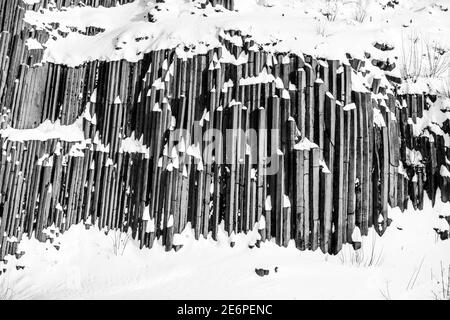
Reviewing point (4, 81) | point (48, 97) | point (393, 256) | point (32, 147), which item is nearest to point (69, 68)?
point (48, 97)

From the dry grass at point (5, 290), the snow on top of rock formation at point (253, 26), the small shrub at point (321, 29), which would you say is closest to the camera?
the dry grass at point (5, 290)

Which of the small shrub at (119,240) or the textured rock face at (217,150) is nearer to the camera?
the textured rock face at (217,150)

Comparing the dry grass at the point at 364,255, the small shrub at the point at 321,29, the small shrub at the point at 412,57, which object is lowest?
the dry grass at the point at 364,255

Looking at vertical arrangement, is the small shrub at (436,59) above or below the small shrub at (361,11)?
below

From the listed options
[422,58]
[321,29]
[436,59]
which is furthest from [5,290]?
[436,59]

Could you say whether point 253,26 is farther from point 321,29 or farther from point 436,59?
point 436,59

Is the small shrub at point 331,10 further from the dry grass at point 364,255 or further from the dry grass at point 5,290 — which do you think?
the dry grass at point 5,290

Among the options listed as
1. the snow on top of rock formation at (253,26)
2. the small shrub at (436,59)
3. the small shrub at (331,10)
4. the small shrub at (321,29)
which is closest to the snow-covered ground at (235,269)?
the small shrub at (436,59)
